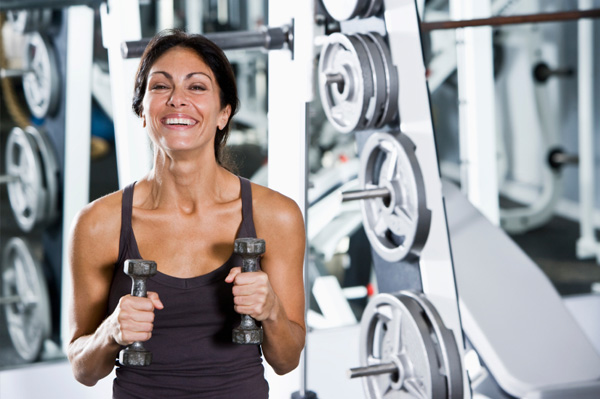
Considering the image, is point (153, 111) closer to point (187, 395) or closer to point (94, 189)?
point (187, 395)

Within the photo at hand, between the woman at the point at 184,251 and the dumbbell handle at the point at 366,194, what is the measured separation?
0.39m

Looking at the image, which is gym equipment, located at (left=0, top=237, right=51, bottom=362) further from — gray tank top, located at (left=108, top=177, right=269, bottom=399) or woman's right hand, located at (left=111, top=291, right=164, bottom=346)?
woman's right hand, located at (left=111, top=291, right=164, bottom=346)

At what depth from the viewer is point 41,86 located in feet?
9.23

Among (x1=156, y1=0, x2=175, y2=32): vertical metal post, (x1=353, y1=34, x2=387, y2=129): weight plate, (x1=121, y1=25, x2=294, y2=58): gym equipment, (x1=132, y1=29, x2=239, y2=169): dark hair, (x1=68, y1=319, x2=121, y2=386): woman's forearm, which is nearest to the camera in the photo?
(x1=68, y1=319, x2=121, y2=386): woman's forearm

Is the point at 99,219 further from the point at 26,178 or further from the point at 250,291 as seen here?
the point at 26,178

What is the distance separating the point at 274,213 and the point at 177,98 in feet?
0.81

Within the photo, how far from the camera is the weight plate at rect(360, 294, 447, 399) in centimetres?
152

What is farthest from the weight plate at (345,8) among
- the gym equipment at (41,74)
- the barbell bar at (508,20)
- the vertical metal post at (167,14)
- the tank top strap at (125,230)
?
the vertical metal post at (167,14)

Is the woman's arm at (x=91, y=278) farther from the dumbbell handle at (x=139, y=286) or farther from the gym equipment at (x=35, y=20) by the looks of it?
the gym equipment at (x=35, y=20)

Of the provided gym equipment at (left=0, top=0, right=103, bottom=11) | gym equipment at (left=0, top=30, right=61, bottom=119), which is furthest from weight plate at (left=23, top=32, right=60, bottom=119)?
gym equipment at (left=0, top=0, right=103, bottom=11)

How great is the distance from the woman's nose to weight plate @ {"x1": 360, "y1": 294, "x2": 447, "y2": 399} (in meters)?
0.65

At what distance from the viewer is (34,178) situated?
2791mm

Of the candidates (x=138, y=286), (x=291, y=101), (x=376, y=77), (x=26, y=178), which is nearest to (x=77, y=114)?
(x=26, y=178)

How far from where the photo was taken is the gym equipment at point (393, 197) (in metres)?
1.56
